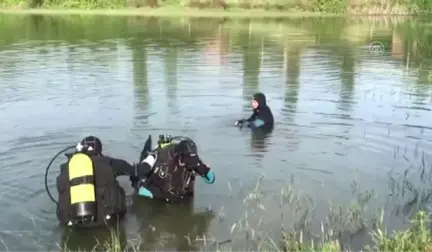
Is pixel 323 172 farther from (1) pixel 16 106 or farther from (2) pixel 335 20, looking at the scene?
(2) pixel 335 20

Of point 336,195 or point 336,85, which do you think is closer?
point 336,195

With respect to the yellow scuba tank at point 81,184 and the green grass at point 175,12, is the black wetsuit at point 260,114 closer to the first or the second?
the yellow scuba tank at point 81,184

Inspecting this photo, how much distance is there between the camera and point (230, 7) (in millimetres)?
47719

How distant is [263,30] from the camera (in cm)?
3219

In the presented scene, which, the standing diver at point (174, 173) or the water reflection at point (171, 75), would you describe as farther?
the water reflection at point (171, 75)

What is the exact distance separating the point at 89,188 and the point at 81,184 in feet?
0.32

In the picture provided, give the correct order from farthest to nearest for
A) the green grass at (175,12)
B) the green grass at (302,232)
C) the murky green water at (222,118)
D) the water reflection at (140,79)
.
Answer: the green grass at (175,12), the water reflection at (140,79), the murky green water at (222,118), the green grass at (302,232)

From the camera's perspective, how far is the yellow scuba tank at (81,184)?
6379 millimetres

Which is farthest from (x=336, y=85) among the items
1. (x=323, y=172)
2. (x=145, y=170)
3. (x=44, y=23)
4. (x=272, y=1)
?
(x=272, y=1)

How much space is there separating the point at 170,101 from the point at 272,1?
3554cm

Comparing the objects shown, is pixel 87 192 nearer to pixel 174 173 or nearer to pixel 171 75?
pixel 174 173

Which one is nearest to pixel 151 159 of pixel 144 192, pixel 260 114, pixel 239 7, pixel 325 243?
Result: pixel 144 192

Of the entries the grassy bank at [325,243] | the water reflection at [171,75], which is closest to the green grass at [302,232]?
the grassy bank at [325,243]

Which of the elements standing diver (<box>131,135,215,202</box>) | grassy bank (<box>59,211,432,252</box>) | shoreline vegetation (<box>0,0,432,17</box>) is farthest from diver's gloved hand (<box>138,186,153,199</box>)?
shoreline vegetation (<box>0,0,432,17</box>)
